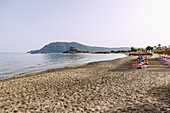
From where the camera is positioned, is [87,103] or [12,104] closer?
[87,103]

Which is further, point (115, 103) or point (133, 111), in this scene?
point (115, 103)

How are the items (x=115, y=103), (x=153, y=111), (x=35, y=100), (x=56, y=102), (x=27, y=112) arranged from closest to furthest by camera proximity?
(x=153, y=111) → (x=27, y=112) → (x=115, y=103) → (x=56, y=102) → (x=35, y=100)

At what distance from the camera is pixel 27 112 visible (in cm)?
429

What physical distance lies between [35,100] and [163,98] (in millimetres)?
5752

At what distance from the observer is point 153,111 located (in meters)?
3.86

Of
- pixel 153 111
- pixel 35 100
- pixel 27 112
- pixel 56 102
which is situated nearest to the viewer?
pixel 153 111

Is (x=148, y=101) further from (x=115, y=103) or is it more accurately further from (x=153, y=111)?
(x=115, y=103)

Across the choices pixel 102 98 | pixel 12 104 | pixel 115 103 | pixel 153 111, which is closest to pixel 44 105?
pixel 12 104

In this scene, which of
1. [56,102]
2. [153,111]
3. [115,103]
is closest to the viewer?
[153,111]

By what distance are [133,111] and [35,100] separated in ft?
14.0

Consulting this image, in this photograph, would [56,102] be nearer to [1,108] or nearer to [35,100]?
[35,100]

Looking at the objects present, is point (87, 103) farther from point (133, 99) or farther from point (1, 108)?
point (1, 108)

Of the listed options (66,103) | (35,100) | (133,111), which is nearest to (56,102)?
(66,103)

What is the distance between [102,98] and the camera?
5.23m
